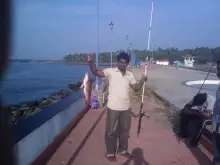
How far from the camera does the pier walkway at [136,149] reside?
615 cm

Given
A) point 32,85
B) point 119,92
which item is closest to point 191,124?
→ point 119,92

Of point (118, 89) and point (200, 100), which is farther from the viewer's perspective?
point (200, 100)

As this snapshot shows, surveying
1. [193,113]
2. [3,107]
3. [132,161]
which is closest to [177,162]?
[132,161]

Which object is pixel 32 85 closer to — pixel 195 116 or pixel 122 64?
pixel 195 116

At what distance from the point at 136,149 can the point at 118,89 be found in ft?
6.24

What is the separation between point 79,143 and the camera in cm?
734

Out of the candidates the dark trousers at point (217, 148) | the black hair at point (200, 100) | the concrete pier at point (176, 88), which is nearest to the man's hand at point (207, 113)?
the black hair at point (200, 100)

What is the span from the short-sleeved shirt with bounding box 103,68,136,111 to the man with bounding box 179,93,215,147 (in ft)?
6.06

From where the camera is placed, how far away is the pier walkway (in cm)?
615

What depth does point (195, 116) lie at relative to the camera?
694 centimetres

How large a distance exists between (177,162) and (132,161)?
0.88m

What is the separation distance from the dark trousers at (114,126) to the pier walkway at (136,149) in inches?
11.2

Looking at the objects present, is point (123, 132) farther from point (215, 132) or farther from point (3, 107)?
point (3, 107)

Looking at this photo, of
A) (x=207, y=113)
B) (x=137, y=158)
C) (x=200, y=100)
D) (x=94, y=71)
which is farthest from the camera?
(x=200, y=100)
